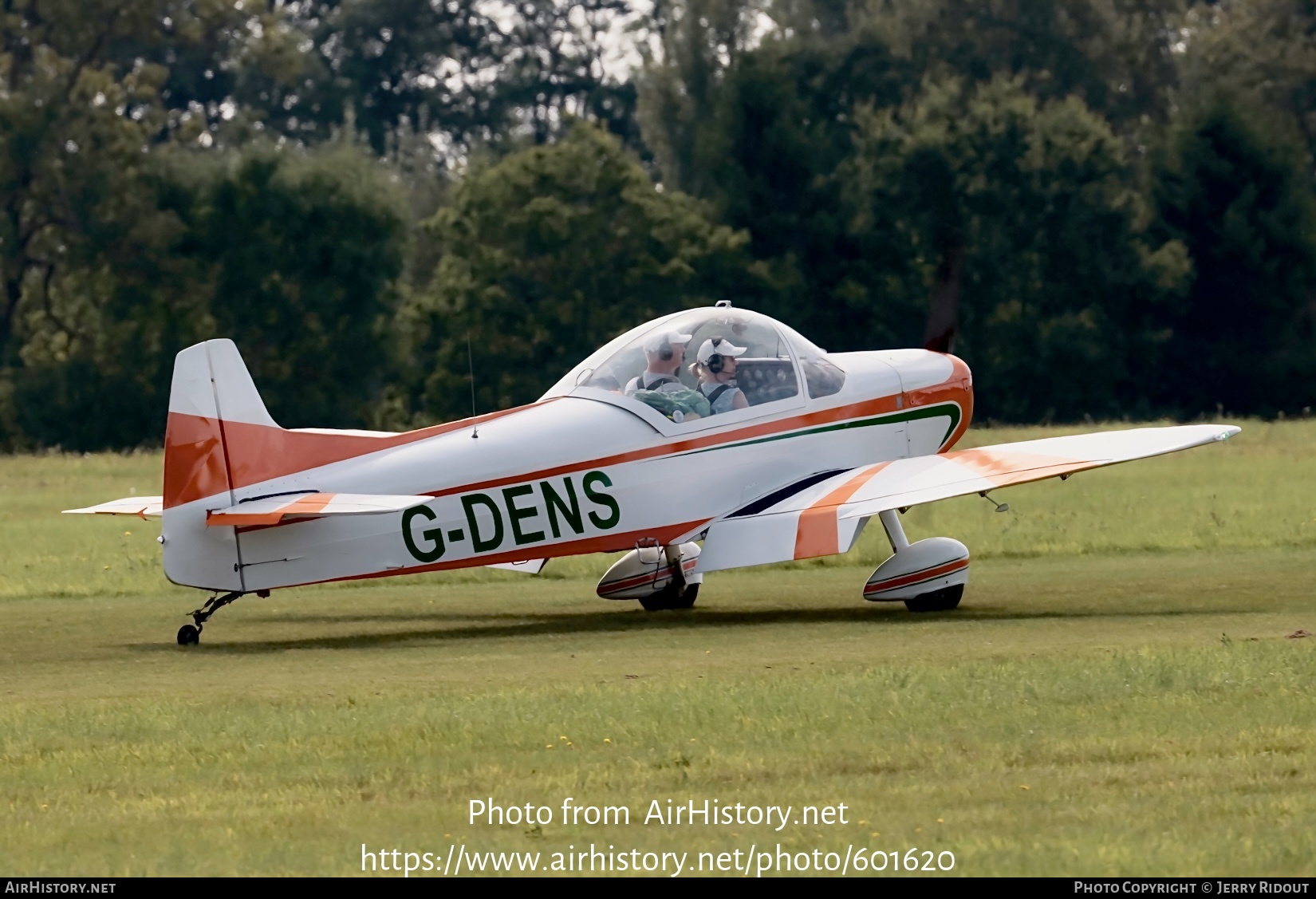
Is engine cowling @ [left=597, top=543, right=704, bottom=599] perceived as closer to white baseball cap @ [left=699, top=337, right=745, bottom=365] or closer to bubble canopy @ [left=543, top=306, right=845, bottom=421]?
bubble canopy @ [left=543, top=306, right=845, bottom=421]

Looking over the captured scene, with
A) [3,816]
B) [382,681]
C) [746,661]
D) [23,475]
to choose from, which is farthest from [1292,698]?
[23,475]

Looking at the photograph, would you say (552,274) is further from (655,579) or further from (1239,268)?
(655,579)

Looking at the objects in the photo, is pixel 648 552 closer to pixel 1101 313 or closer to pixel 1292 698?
pixel 1292 698

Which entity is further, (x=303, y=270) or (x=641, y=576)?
(x=303, y=270)

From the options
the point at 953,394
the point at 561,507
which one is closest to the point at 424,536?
the point at 561,507

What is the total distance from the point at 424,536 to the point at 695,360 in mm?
2447

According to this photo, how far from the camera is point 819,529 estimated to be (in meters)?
13.1

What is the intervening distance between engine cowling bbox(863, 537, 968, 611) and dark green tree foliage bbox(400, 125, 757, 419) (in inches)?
1504

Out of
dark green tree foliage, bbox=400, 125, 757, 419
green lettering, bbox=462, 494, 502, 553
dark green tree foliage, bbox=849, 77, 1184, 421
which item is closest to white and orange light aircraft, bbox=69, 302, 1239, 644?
green lettering, bbox=462, 494, 502, 553

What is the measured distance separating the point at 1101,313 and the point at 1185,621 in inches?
1691

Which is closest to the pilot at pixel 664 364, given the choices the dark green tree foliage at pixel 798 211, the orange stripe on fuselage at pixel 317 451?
the orange stripe on fuselage at pixel 317 451

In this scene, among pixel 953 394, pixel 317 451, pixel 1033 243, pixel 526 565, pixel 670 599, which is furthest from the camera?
pixel 1033 243

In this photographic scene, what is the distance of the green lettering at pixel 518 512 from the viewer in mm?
12922

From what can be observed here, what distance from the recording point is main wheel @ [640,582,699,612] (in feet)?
49.2
